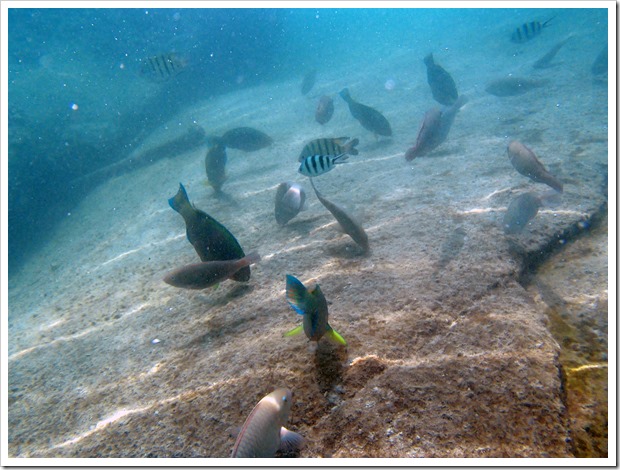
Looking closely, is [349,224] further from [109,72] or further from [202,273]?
[109,72]

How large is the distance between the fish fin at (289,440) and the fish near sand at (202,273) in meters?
1.41

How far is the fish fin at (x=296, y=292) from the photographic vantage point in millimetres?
1767

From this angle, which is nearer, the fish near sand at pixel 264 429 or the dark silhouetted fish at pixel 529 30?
the fish near sand at pixel 264 429

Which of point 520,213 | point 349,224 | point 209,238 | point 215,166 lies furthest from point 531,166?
point 215,166

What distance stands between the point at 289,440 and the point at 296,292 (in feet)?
2.40

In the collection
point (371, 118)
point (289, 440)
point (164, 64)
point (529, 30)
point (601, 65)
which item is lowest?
point (289, 440)

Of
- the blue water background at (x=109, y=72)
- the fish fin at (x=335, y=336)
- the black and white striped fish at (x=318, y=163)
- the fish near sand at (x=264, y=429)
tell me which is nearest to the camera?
the fish near sand at (x=264, y=429)

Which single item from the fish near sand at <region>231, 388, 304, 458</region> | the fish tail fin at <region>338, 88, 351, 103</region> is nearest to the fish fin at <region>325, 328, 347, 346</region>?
the fish near sand at <region>231, 388, 304, 458</region>

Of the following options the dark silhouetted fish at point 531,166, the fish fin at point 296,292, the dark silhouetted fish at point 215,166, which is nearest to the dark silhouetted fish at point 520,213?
the dark silhouetted fish at point 531,166

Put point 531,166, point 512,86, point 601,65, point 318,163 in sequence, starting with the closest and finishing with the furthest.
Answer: point 531,166
point 318,163
point 512,86
point 601,65

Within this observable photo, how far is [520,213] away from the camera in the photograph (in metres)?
3.04

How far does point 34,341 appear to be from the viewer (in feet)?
11.4

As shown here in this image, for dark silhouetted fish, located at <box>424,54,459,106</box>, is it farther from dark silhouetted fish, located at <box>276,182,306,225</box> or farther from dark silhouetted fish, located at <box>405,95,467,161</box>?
dark silhouetted fish, located at <box>276,182,306,225</box>

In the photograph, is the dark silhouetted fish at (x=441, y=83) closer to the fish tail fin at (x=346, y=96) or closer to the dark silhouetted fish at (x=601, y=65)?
the fish tail fin at (x=346, y=96)
